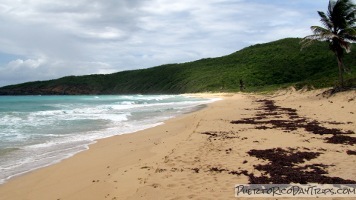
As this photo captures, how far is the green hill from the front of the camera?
75750mm

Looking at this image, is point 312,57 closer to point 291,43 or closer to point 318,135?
point 291,43

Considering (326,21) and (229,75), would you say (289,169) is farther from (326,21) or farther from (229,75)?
(229,75)

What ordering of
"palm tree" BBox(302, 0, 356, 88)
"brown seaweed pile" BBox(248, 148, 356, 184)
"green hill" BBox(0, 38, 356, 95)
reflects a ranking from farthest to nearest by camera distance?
1. "green hill" BBox(0, 38, 356, 95)
2. "palm tree" BBox(302, 0, 356, 88)
3. "brown seaweed pile" BBox(248, 148, 356, 184)

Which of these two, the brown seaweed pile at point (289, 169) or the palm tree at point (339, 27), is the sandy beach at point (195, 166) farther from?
the palm tree at point (339, 27)

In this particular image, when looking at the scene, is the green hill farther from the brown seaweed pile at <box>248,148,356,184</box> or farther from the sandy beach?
the brown seaweed pile at <box>248,148,356,184</box>

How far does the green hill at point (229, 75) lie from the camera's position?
75750mm

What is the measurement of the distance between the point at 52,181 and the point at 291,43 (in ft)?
346

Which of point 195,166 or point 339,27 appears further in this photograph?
point 339,27

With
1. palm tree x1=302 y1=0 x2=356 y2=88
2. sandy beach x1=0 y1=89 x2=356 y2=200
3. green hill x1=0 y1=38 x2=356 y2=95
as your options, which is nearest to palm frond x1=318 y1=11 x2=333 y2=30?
A: palm tree x1=302 y1=0 x2=356 y2=88

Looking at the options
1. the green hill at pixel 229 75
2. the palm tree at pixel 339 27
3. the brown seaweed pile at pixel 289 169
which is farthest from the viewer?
the green hill at pixel 229 75

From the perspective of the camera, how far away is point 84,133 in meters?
16.0

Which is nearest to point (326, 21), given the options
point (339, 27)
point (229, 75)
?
point (339, 27)

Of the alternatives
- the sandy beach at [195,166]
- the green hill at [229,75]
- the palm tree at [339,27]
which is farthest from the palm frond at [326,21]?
the sandy beach at [195,166]

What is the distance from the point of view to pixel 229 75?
9100 centimetres
